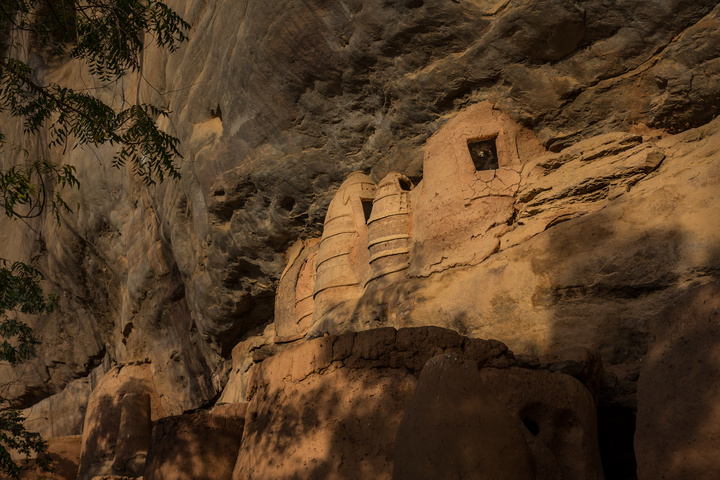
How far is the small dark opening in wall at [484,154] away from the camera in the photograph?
741 cm

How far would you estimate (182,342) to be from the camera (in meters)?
12.5

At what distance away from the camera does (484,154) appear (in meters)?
7.52

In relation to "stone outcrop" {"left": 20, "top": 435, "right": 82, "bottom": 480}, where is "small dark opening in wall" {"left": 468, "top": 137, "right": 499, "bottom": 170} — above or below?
above

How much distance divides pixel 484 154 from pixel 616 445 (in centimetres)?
367

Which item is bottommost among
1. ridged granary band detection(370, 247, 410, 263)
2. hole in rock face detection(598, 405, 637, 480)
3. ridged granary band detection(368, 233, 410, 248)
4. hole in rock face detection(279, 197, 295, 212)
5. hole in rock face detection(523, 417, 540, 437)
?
hole in rock face detection(598, 405, 637, 480)

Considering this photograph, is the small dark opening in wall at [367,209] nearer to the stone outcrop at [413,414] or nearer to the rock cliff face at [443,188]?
the rock cliff face at [443,188]

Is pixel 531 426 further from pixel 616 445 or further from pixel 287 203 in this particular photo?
pixel 287 203

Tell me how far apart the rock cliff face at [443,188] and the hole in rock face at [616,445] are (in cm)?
2

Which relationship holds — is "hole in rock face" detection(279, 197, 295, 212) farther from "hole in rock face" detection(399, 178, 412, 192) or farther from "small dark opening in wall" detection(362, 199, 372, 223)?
"hole in rock face" detection(399, 178, 412, 192)

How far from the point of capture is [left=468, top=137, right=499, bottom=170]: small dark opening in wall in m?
7.41

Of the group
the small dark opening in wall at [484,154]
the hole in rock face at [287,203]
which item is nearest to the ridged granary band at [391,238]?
the small dark opening in wall at [484,154]

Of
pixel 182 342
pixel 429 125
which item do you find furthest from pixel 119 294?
pixel 429 125

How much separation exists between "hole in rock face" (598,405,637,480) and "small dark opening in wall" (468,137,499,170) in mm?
3446

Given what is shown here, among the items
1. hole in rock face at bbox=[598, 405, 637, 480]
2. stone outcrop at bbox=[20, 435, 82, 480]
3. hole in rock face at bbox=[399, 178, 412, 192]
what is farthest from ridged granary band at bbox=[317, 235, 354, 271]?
stone outcrop at bbox=[20, 435, 82, 480]
